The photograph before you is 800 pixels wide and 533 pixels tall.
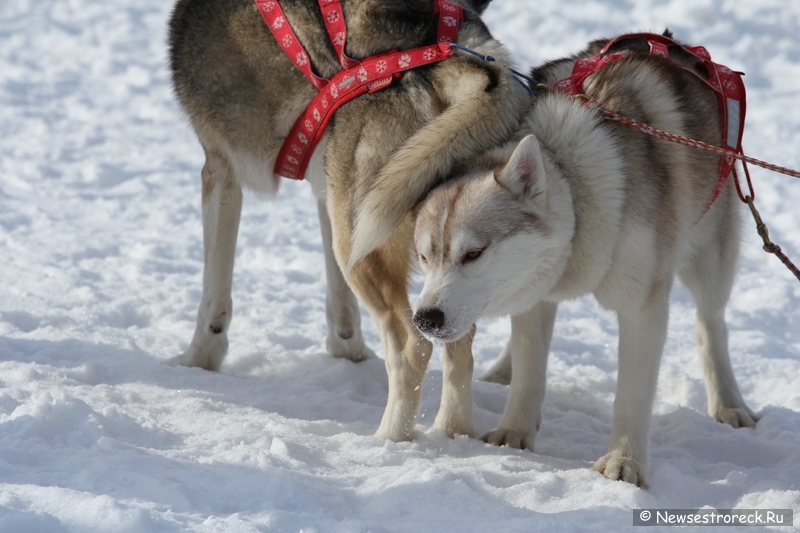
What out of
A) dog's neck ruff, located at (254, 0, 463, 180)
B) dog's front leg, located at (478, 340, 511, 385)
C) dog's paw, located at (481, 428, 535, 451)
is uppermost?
dog's neck ruff, located at (254, 0, 463, 180)

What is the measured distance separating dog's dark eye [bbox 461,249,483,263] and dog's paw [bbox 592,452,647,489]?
890 millimetres

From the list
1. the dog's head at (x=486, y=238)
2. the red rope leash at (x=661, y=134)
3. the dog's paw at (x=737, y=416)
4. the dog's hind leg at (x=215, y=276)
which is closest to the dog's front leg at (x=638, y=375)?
the dog's head at (x=486, y=238)

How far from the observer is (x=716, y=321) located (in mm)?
4070

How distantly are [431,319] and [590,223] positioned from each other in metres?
0.68

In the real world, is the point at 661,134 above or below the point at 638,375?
above

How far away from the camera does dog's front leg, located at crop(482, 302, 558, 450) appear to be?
3.45 meters

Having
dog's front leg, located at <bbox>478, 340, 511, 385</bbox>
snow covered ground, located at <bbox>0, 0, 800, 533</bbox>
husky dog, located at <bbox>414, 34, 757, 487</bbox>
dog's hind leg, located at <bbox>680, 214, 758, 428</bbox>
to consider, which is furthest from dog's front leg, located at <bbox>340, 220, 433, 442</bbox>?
dog's hind leg, located at <bbox>680, 214, 758, 428</bbox>

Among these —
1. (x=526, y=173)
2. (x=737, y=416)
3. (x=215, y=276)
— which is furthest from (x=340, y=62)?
(x=737, y=416)

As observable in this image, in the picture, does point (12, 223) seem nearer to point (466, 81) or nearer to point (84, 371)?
point (84, 371)

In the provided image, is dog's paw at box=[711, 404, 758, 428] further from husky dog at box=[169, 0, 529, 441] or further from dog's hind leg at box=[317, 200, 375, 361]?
dog's hind leg at box=[317, 200, 375, 361]

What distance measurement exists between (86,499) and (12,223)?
4.67 metres

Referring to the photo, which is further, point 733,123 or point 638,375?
point 733,123

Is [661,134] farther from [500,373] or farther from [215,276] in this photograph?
[215,276]

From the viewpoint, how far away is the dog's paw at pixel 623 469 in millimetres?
2908
